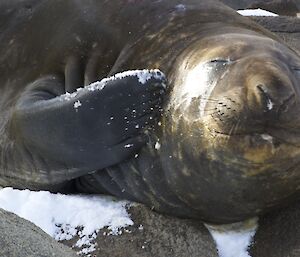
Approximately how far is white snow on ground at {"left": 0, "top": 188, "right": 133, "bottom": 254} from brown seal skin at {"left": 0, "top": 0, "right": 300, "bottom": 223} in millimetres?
125

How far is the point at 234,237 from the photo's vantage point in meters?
4.20

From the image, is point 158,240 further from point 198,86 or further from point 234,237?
point 198,86

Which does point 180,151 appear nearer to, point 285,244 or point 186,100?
point 186,100

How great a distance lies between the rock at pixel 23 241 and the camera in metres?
2.80

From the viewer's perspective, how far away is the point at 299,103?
3613mm

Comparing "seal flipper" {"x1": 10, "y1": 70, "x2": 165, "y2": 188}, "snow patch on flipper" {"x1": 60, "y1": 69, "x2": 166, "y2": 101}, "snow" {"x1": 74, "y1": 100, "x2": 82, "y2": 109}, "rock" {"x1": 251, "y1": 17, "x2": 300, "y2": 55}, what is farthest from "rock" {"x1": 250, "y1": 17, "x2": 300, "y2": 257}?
"rock" {"x1": 251, "y1": 17, "x2": 300, "y2": 55}

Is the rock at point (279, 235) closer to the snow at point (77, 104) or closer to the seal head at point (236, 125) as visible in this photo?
the seal head at point (236, 125)

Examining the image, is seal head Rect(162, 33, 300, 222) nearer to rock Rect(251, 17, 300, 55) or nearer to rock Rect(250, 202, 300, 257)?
rock Rect(250, 202, 300, 257)

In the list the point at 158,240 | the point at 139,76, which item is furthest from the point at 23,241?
the point at 139,76

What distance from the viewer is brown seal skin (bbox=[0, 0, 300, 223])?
3652 millimetres

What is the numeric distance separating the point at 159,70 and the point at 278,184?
0.96 meters

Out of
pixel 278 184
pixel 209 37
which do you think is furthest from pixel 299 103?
pixel 209 37

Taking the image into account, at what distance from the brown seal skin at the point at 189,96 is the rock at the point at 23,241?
3.08 feet

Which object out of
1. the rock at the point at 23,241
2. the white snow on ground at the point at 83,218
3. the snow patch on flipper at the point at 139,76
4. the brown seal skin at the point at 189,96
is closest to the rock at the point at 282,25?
the brown seal skin at the point at 189,96
